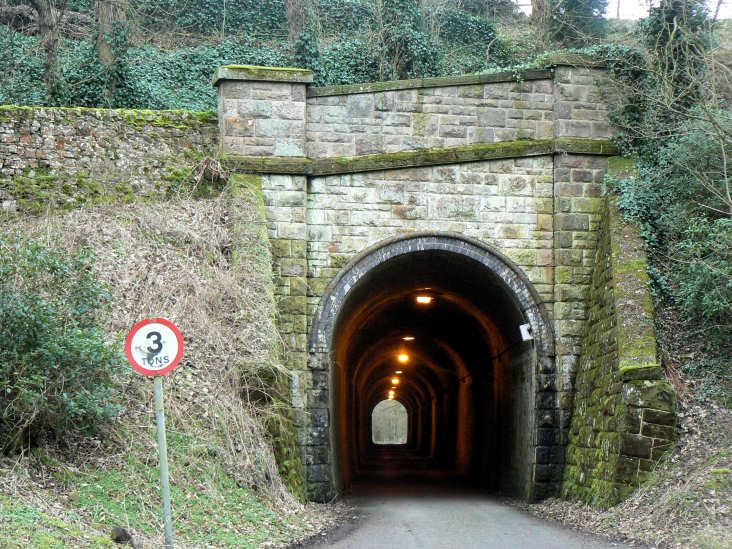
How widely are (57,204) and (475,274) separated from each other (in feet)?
24.0

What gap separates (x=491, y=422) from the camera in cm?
1859

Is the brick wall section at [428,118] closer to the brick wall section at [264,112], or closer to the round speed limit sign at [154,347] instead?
the brick wall section at [264,112]

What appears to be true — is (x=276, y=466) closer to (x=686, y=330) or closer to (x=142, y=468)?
(x=142, y=468)

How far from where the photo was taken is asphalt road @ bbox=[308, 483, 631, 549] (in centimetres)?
937

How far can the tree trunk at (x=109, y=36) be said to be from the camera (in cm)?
1875

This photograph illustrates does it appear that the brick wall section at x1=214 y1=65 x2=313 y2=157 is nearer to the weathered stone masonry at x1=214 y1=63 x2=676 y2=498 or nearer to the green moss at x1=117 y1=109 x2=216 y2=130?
the weathered stone masonry at x1=214 y1=63 x2=676 y2=498

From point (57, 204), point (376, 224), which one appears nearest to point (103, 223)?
point (57, 204)

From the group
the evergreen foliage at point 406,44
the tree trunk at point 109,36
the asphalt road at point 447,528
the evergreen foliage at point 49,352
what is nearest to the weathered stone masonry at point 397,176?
the asphalt road at point 447,528

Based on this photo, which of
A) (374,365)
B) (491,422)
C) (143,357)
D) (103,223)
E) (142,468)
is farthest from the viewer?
(374,365)

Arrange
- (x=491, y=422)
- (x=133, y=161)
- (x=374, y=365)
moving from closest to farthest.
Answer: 1. (x=133, y=161)
2. (x=491, y=422)
3. (x=374, y=365)

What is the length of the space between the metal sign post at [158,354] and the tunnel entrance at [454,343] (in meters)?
6.08

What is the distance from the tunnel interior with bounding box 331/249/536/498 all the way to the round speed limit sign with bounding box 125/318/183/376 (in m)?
6.58

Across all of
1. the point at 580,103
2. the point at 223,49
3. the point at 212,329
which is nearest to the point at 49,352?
the point at 212,329

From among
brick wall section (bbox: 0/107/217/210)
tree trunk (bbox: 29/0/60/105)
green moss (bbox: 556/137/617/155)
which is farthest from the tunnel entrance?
tree trunk (bbox: 29/0/60/105)
